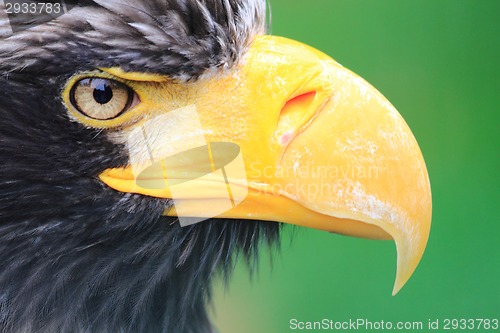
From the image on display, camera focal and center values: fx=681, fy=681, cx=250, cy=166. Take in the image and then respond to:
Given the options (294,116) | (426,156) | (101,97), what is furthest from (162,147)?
(426,156)

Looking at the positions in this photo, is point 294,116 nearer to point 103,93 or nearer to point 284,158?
point 284,158

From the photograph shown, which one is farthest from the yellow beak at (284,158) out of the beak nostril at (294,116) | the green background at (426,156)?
the green background at (426,156)

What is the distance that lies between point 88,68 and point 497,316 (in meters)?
2.40

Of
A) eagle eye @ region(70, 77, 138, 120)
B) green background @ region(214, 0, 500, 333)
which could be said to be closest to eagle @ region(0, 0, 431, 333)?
eagle eye @ region(70, 77, 138, 120)

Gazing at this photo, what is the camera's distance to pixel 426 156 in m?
2.98

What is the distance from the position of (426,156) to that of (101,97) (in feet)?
6.64

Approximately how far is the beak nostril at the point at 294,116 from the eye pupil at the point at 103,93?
1.05ft

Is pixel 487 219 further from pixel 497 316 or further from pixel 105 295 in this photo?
pixel 105 295

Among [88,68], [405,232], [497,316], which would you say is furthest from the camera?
[497,316]

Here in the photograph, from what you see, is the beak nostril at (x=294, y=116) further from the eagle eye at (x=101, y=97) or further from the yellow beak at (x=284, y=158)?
the eagle eye at (x=101, y=97)

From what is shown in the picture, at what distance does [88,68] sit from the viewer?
1.22m

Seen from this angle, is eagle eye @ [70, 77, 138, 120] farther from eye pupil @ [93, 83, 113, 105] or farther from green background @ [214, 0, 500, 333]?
green background @ [214, 0, 500, 333]

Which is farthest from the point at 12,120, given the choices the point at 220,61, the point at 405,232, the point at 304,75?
the point at 405,232

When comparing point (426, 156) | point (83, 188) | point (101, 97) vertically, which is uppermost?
point (101, 97)
